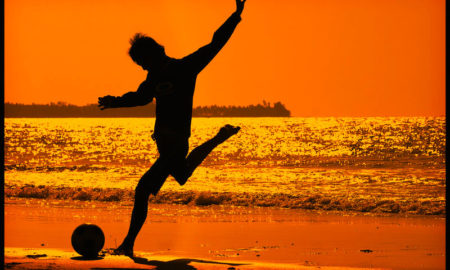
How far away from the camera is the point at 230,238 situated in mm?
12156

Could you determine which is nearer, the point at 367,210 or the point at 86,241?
the point at 86,241

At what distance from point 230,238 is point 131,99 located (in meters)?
4.60

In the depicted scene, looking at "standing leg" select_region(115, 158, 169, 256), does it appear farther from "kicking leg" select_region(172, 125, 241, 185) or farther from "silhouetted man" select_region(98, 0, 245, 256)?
"kicking leg" select_region(172, 125, 241, 185)

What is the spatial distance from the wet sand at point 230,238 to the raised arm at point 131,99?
156cm

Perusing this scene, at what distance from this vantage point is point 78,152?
209 ft

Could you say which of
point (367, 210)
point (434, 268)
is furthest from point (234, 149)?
point (434, 268)

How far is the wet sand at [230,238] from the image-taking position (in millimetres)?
9062

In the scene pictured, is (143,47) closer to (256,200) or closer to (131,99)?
(131,99)

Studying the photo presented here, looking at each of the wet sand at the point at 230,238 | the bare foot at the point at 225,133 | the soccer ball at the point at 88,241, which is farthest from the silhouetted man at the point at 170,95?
the wet sand at the point at 230,238

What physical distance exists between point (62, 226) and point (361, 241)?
4.67 m

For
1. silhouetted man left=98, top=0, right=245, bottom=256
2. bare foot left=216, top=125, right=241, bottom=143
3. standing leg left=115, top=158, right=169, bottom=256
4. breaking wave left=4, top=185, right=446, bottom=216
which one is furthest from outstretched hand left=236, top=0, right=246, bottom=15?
breaking wave left=4, top=185, right=446, bottom=216

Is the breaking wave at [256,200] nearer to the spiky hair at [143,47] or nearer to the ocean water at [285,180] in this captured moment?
the ocean water at [285,180]

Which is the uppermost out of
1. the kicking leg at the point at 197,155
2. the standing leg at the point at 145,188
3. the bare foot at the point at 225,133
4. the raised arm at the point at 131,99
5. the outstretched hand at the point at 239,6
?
the outstretched hand at the point at 239,6

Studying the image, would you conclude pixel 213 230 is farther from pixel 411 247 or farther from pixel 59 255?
pixel 59 255
